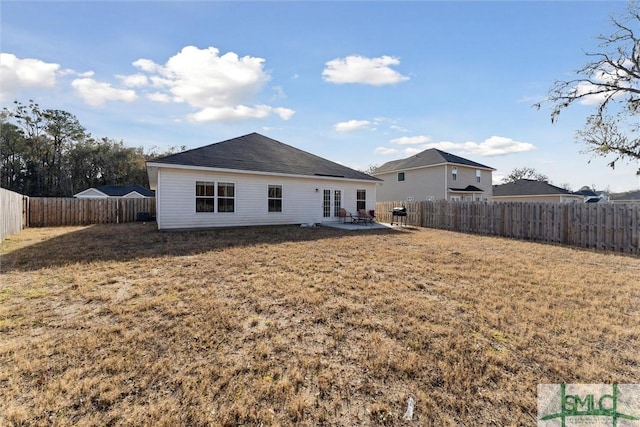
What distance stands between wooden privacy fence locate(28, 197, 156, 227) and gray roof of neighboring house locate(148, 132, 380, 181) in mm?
6818

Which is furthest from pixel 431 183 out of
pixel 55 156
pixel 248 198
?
pixel 55 156

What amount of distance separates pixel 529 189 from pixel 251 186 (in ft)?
102

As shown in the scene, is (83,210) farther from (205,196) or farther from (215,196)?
(215,196)

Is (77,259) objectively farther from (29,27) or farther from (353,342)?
(353,342)

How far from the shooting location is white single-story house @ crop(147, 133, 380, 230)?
472 inches

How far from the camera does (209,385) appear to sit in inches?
93.1

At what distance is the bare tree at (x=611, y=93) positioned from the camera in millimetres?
15227

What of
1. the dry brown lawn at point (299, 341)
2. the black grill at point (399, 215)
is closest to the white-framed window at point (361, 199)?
the black grill at point (399, 215)

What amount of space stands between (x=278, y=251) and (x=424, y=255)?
12.8 ft

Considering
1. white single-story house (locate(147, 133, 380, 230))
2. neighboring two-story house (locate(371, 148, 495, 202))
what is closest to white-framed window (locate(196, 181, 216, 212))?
white single-story house (locate(147, 133, 380, 230))

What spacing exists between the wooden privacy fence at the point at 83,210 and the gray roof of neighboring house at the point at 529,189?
34.8 m

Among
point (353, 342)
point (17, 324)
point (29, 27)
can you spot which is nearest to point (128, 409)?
point (353, 342)

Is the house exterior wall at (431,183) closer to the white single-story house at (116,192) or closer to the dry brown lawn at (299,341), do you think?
the dry brown lawn at (299,341)

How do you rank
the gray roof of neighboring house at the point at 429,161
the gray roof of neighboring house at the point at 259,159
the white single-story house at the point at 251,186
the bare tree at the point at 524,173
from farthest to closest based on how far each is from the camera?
1. the bare tree at the point at 524,173
2. the gray roof of neighboring house at the point at 429,161
3. the gray roof of neighboring house at the point at 259,159
4. the white single-story house at the point at 251,186
